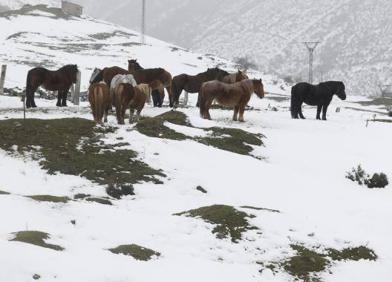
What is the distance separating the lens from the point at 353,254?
8234mm

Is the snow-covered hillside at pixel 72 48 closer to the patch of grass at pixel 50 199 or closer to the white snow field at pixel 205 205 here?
the white snow field at pixel 205 205

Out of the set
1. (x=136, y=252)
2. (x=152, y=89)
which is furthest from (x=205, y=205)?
(x=152, y=89)

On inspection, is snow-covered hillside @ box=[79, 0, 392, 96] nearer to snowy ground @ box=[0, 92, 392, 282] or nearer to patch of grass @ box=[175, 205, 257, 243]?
snowy ground @ box=[0, 92, 392, 282]

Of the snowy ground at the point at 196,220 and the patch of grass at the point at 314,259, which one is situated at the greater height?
the snowy ground at the point at 196,220

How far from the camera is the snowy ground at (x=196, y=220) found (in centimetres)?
658

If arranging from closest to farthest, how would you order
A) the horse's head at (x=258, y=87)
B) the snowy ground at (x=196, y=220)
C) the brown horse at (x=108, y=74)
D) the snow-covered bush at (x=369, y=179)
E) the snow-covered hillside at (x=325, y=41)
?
1. the snowy ground at (x=196, y=220)
2. the snow-covered bush at (x=369, y=179)
3. the horse's head at (x=258, y=87)
4. the brown horse at (x=108, y=74)
5. the snow-covered hillside at (x=325, y=41)

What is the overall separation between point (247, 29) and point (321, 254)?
187589 mm

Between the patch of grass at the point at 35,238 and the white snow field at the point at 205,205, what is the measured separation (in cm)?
15

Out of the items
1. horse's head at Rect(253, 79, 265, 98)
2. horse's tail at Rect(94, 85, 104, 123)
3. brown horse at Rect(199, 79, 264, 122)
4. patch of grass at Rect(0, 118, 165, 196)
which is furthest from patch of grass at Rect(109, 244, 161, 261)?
horse's head at Rect(253, 79, 265, 98)

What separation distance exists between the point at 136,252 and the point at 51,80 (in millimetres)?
15625

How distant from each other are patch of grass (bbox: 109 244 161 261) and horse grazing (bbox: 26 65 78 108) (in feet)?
48.1

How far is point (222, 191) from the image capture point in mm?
11664

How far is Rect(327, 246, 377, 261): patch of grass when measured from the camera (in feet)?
26.6

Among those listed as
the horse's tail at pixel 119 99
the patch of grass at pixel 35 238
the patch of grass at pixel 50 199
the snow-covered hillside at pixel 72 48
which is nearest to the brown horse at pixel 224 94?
the horse's tail at pixel 119 99
